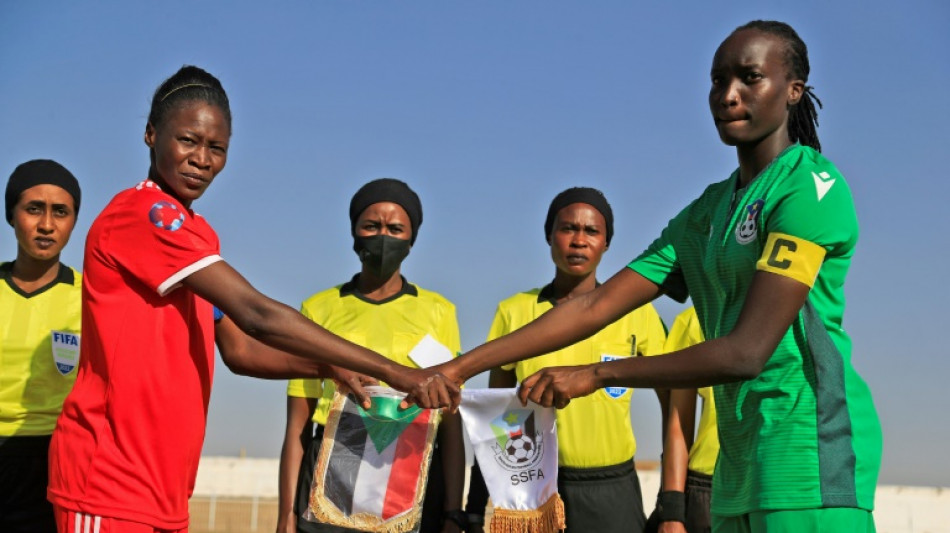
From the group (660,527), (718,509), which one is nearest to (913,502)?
(660,527)

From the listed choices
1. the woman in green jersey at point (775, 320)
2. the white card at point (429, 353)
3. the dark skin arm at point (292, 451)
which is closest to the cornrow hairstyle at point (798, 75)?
the woman in green jersey at point (775, 320)

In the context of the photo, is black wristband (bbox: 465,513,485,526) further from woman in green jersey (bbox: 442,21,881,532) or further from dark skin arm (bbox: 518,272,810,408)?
dark skin arm (bbox: 518,272,810,408)

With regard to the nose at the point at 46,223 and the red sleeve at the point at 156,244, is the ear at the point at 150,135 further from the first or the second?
the nose at the point at 46,223

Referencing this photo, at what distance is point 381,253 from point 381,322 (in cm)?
45

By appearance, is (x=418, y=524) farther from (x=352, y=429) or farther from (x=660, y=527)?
(x=660, y=527)

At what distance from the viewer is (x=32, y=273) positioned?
7.35 metres

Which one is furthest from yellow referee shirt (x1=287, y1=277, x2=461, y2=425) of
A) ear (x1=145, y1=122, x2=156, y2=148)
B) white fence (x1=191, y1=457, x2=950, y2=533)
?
white fence (x1=191, y1=457, x2=950, y2=533)

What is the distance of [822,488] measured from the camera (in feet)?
12.8

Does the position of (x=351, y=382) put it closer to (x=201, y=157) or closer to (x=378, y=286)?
(x=378, y=286)

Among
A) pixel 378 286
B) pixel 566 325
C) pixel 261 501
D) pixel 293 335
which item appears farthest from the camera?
pixel 261 501

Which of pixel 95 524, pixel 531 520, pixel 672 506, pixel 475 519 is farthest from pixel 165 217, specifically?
pixel 672 506

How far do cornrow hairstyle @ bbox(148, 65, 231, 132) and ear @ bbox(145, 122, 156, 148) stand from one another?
2 centimetres

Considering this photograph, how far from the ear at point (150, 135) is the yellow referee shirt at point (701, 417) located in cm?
350

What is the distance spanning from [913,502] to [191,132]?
1263 inches
